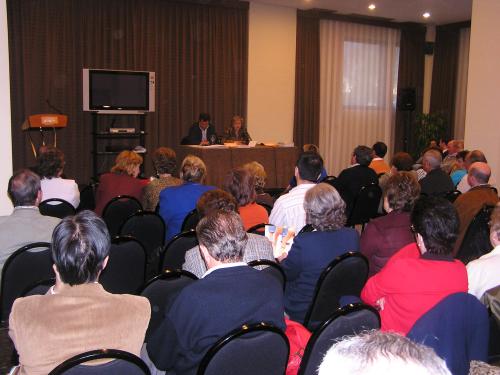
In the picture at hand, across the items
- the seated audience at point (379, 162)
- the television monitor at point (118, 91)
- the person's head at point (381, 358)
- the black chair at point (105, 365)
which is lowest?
the black chair at point (105, 365)

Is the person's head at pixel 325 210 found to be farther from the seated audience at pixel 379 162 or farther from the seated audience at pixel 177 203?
the seated audience at pixel 379 162

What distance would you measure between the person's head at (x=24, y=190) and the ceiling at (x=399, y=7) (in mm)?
7906

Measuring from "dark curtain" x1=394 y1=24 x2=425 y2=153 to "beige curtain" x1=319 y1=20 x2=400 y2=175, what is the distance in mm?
147

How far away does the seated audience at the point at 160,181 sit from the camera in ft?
15.8

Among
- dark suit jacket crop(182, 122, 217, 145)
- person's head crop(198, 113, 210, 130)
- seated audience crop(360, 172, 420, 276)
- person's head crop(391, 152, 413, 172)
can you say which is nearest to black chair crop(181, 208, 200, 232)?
seated audience crop(360, 172, 420, 276)

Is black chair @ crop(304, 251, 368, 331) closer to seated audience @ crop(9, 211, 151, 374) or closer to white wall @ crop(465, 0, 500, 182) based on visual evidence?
seated audience @ crop(9, 211, 151, 374)

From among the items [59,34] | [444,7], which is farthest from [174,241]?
[444,7]

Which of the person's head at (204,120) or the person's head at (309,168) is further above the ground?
the person's head at (204,120)

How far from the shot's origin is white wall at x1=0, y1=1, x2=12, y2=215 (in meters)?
4.89

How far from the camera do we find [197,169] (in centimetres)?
454

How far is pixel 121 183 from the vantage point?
16.6 feet

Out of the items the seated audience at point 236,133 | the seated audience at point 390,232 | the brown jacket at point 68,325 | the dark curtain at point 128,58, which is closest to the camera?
the brown jacket at point 68,325

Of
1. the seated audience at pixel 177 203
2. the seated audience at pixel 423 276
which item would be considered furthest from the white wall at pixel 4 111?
the seated audience at pixel 423 276

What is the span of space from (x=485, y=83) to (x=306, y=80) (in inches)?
170
